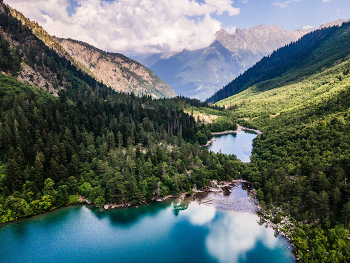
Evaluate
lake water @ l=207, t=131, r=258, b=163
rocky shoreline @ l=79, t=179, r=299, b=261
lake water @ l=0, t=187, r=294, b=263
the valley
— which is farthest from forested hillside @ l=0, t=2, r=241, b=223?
lake water @ l=207, t=131, r=258, b=163

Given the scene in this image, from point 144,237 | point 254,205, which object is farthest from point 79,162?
point 254,205

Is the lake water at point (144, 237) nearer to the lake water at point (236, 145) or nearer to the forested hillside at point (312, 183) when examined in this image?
the forested hillside at point (312, 183)

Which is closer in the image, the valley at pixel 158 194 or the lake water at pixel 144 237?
the lake water at pixel 144 237

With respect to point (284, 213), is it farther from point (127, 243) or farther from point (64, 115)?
point (64, 115)

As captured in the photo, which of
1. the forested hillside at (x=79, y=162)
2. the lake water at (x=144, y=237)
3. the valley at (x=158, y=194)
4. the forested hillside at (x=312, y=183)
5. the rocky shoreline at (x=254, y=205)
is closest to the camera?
the forested hillside at (x=312, y=183)

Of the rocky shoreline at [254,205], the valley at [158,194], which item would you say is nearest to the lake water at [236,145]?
the valley at [158,194]
